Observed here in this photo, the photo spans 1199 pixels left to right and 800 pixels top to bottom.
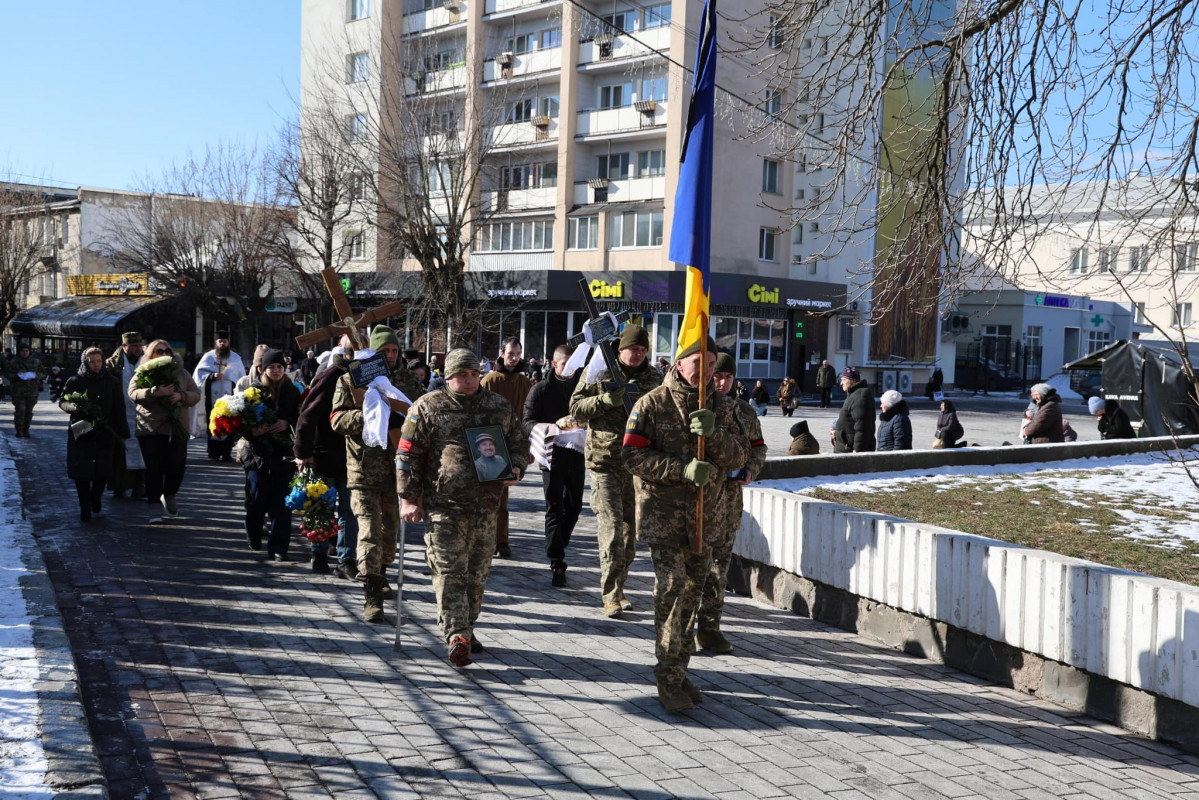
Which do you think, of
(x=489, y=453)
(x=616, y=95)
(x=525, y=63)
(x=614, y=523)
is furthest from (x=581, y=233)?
(x=489, y=453)

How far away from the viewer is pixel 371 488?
7.45 m

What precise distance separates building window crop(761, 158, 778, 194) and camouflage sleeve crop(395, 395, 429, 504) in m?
36.5

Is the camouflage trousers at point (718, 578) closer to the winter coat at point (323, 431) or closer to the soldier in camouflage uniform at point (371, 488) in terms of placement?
the soldier in camouflage uniform at point (371, 488)

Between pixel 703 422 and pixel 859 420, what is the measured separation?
7.78 metres

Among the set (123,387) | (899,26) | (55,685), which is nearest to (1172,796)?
(55,685)

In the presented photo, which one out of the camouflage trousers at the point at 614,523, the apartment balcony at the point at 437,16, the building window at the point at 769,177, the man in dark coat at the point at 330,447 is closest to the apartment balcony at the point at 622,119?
the building window at the point at 769,177

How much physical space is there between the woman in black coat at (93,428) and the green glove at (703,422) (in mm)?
7263

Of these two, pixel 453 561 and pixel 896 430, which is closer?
pixel 453 561

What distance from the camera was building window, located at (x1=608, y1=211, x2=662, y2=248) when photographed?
38.8m

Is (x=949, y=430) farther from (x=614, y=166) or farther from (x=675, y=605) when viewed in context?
(x=614, y=166)

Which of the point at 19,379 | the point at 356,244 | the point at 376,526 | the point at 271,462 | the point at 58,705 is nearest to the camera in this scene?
the point at 58,705

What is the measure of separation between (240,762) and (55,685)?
1.22 meters

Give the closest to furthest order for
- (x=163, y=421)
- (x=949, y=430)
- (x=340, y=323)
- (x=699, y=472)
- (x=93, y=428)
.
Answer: (x=699, y=472)
(x=340, y=323)
(x=93, y=428)
(x=163, y=421)
(x=949, y=430)

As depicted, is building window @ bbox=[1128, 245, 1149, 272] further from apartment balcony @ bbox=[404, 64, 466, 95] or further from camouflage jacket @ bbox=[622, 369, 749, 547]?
apartment balcony @ bbox=[404, 64, 466, 95]
